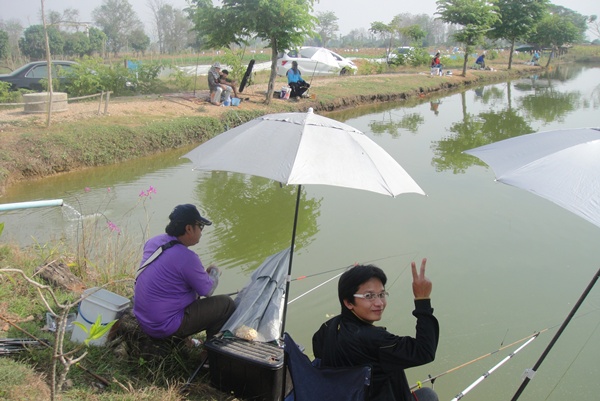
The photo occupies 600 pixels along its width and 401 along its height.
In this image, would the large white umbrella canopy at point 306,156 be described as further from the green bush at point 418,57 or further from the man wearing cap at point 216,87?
the green bush at point 418,57

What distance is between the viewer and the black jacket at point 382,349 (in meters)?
1.84

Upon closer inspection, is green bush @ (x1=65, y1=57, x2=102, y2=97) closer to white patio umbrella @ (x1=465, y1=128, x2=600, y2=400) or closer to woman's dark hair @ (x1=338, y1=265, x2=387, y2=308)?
white patio umbrella @ (x1=465, y1=128, x2=600, y2=400)

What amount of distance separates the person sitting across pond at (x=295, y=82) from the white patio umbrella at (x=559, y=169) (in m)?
12.4

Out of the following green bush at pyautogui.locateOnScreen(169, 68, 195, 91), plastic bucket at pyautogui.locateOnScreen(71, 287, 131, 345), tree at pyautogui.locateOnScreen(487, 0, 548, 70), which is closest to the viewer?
plastic bucket at pyautogui.locateOnScreen(71, 287, 131, 345)

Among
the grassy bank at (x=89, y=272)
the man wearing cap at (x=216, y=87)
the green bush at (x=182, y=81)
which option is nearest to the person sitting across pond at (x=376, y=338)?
the grassy bank at (x=89, y=272)

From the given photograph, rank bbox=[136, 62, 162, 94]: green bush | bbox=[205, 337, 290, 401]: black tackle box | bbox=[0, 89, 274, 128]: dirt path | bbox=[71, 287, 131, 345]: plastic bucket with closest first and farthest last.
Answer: bbox=[205, 337, 290, 401]: black tackle box
bbox=[71, 287, 131, 345]: plastic bucket
bbox=[0, 89, 274, 128]: dirt path
bbox=[136, 62, 162, 94]: green bush

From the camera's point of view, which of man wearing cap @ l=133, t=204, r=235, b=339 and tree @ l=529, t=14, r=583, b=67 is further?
tree @ l=529, t=14, r=583, b=67

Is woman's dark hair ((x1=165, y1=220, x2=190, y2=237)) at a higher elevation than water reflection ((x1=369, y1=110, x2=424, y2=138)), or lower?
higher

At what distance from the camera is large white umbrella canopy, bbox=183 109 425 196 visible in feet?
8.84

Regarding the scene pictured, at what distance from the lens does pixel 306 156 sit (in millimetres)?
2730

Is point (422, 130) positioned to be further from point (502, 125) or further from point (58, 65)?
point (58, 65)

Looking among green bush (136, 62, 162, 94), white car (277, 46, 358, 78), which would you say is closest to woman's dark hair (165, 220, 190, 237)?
green bush (136, 62, 162, 94)

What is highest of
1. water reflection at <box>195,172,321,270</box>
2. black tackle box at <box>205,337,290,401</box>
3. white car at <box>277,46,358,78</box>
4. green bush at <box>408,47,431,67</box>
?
green bush at <box>408,47,431,67</box>

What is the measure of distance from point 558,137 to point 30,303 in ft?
11.4
